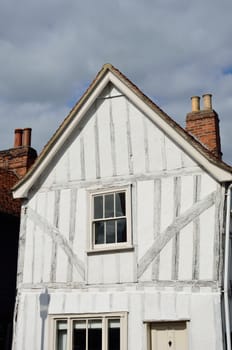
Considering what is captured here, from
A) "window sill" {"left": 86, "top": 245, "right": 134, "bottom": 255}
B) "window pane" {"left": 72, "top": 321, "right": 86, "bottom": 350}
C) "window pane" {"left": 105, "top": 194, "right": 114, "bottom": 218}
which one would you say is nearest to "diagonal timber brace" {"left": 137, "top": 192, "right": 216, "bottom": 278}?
"window sill" {"left": 86, "top": 245, "right": 134, "bottom": 255}

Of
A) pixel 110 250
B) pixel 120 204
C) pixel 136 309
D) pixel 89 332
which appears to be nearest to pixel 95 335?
pixel 89 332

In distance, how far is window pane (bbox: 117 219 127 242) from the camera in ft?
42.3

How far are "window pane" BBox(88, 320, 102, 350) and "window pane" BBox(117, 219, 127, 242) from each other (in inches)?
83.5

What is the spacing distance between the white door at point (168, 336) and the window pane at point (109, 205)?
9.75 feet

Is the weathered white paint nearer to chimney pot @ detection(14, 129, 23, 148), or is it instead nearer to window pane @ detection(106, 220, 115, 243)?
window pane @ detection(106, 220, 115, 243)

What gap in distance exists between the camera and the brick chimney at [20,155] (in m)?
18.1

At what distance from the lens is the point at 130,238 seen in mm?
12664

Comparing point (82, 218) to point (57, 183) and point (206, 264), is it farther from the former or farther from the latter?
point (206, 264)

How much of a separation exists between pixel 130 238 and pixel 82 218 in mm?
1543

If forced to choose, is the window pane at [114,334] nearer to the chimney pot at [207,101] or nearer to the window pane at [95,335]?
the window pane at [95,335]

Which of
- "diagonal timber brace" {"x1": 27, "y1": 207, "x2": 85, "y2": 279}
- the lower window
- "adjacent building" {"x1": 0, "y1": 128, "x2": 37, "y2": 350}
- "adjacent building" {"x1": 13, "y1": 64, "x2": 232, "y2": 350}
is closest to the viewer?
"adjacent building" {"x1": 13, "y1": 64, "x2": 232, "y2": 350}

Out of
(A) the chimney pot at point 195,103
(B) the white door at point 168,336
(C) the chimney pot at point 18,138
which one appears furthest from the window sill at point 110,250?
(C) the chimney pot at point 18,138

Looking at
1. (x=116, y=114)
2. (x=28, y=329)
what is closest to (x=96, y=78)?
(x=116, y=114)

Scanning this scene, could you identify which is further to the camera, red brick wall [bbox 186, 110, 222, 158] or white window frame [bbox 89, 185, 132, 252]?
red brick wall [bbox 186, 110, 222, 158]
